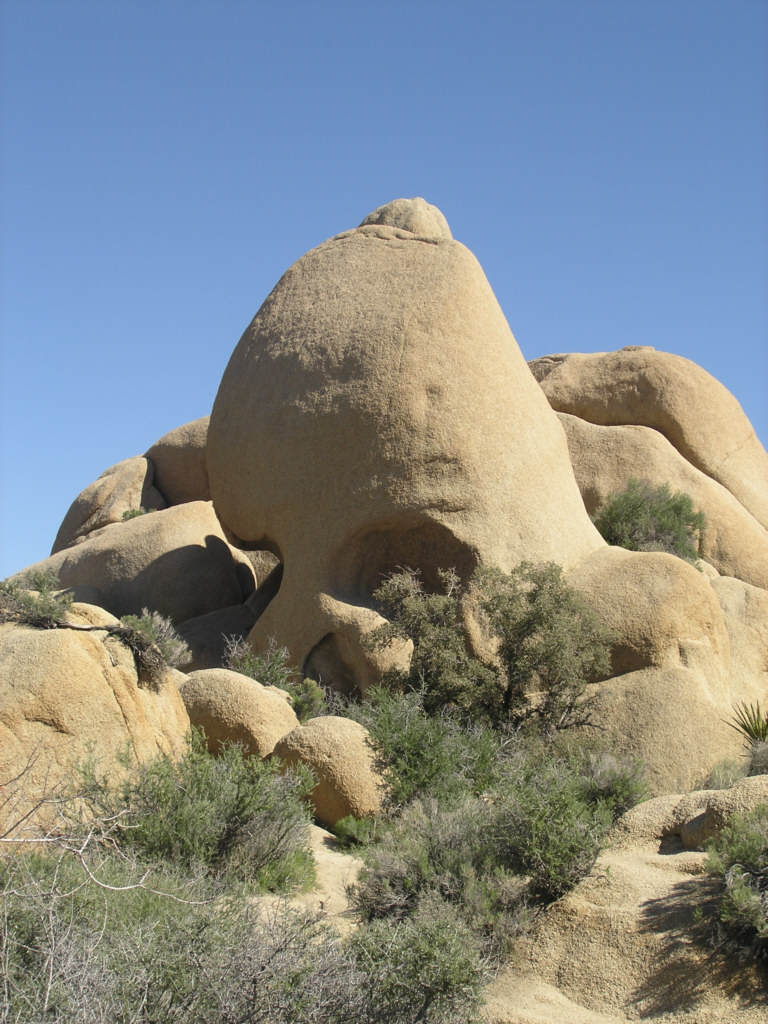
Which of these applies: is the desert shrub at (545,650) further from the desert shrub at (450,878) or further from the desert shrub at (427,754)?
the desert shrub at (450,878)

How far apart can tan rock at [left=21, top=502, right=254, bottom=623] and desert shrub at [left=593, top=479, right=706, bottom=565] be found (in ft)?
20.9

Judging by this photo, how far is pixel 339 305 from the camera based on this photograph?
14.2 m

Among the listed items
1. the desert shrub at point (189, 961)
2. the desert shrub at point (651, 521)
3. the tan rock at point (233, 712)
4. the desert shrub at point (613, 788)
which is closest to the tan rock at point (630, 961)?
the desert shrub at point (189, 961)

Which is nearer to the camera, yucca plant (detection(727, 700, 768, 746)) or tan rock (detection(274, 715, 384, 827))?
tan rock (detection(274, 715, 384, 827))

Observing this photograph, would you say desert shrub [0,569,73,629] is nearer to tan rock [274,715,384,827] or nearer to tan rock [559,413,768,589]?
tan rock [274,715,384,827]

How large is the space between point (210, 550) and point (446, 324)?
20.5 ft

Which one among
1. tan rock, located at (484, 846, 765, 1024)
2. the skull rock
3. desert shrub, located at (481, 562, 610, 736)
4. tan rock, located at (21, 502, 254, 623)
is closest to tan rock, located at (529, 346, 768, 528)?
the skull rock

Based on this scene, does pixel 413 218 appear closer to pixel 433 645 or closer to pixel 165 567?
pixel 165 567

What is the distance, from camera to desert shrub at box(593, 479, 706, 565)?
16.4 m

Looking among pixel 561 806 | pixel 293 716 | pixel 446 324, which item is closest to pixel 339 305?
pixel 446 324

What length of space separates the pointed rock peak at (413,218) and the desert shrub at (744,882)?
11.4 m

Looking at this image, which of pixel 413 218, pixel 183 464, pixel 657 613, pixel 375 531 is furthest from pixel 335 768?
pixel 183 464

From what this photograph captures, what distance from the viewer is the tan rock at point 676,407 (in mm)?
20047

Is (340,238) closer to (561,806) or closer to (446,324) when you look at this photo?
(446,324)
